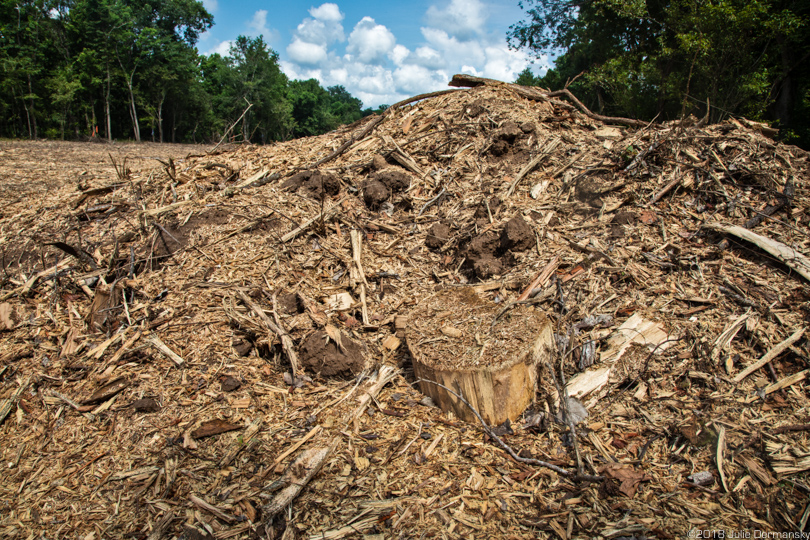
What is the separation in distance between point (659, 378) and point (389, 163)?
13.2ft

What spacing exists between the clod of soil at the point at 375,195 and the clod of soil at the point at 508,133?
1.73m

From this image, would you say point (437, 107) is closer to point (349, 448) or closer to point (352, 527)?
point (349, 448)

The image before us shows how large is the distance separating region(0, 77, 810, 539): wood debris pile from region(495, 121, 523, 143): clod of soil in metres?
0.03

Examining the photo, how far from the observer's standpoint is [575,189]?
4.62 m

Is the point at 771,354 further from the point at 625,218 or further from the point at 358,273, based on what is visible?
the point at 358,273

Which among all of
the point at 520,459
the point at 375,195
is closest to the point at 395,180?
the point at 375,195

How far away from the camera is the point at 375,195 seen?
4801mm

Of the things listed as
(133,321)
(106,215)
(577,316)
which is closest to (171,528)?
(133,321)

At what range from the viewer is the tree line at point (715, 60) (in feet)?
37.6

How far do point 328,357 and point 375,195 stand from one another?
233cm

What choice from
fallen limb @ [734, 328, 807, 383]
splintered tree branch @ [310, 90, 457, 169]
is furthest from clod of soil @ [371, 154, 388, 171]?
fallen limb @ [734, 328, 807, 383]

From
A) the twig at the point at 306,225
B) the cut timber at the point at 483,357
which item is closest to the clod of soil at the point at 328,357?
the cut timber at the point at 483,357

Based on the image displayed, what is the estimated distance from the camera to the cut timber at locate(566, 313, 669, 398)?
9.05 ft

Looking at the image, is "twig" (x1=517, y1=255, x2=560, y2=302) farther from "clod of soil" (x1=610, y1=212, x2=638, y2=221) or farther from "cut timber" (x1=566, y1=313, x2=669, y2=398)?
"clod of soil" (x1=610, y1=212, x2=638, y2=221)
